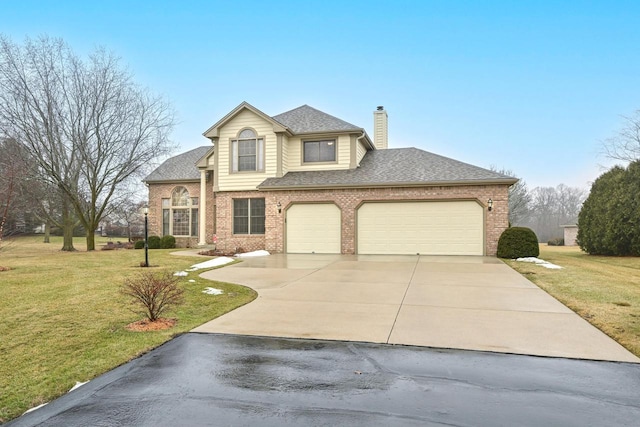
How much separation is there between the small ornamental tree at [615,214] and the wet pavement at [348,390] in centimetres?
1782

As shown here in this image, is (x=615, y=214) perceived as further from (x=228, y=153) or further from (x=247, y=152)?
(x=228, y=153)

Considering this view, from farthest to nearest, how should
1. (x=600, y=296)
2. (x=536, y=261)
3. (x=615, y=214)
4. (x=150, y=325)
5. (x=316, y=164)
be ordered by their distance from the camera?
1. (x=316, y=164)
2. (x=615, y=214)
3. (x=536, y=261)
4. (x=600, y=296)
5. (x=150, y=325)

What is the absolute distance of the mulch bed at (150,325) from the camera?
18.1ft

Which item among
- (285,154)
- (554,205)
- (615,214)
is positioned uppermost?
(285,154)

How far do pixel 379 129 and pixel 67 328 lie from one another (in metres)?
20.3

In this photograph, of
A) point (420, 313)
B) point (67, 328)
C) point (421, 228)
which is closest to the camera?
point (67, 328)

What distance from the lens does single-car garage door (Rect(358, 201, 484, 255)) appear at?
53.0ft

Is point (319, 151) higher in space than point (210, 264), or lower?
higher

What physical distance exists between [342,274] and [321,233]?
7008mm

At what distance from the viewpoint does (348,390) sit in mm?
3504

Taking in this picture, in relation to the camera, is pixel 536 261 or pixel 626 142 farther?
pixel 626 142

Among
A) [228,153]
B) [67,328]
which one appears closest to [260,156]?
[228,153]

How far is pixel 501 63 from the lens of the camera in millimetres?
19281

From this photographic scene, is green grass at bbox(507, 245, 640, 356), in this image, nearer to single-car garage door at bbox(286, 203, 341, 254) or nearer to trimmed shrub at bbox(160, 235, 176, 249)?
single-car garage door at bbox(286, 203, 341, 254)
